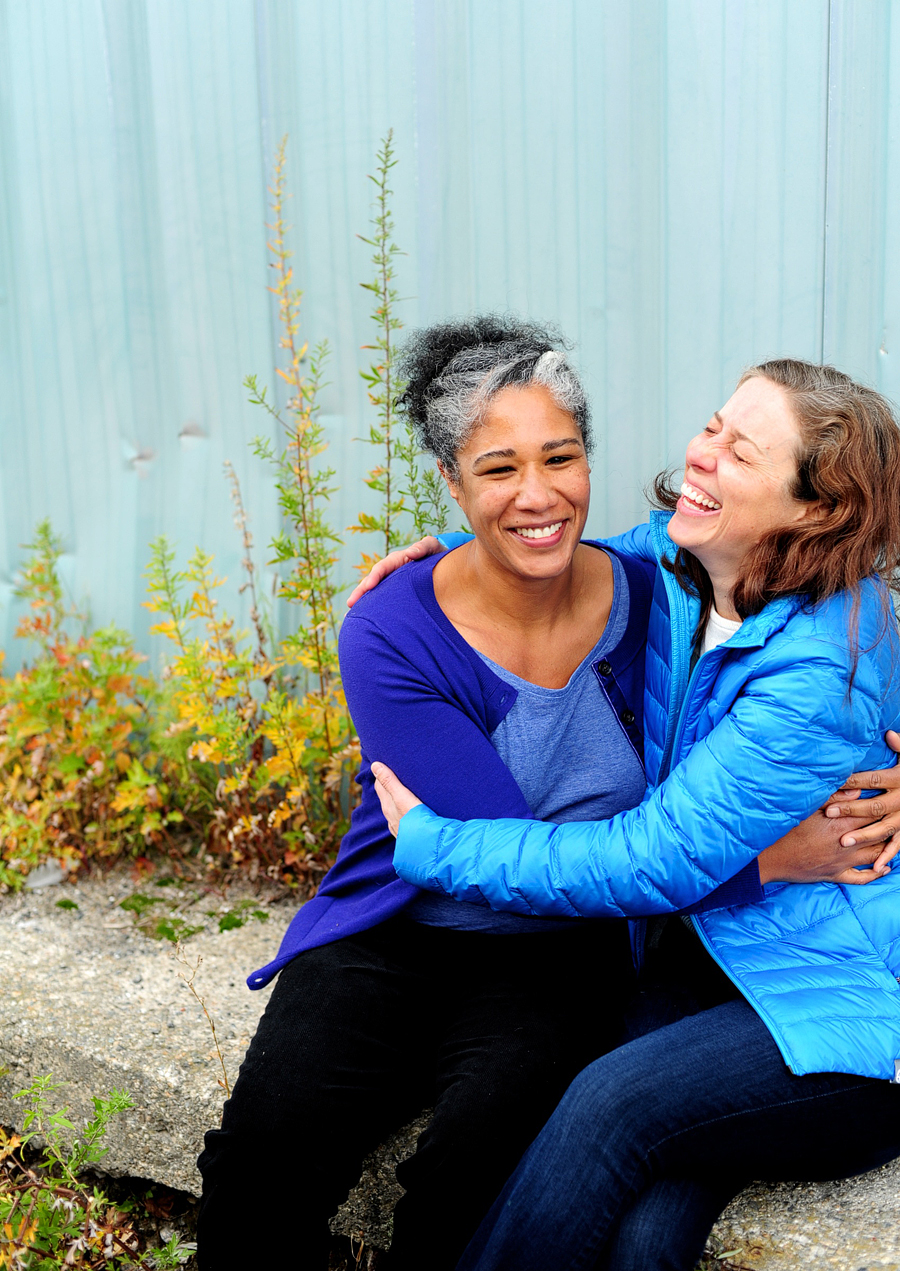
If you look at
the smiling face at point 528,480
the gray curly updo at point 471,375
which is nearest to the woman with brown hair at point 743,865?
the smiling face at point 528,480

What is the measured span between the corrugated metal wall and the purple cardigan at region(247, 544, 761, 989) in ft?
2.67

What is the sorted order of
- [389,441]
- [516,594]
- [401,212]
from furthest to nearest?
[401,212] → [389,441] → [516,594]

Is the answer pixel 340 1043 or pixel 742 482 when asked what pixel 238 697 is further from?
pixel 742 482

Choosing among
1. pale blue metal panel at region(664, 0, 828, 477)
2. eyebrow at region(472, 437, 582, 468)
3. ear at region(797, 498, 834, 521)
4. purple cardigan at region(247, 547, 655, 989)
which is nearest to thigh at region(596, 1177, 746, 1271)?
purple cardigan at region(247, 547, 655, 989)

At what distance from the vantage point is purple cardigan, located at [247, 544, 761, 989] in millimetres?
2014

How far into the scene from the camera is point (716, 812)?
68.8 inches

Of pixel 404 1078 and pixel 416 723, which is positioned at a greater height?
pixel 416 723

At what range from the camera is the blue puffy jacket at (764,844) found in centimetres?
173

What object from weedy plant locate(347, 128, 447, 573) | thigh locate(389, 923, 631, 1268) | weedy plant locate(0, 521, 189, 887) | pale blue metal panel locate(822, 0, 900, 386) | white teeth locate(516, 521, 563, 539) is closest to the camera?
thigh locate(389, 923, 631, 1268)

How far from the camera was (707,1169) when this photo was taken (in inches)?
69.1

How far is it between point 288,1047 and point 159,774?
1455 millimetres

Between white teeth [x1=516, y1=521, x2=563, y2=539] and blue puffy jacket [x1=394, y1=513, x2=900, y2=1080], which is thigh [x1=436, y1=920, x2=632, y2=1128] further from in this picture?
white teeth [x1=516, y1=521, x2=563, y2=539]

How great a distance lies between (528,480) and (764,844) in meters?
0.81

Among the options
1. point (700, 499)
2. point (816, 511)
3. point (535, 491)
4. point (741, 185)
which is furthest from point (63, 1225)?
point (741, 185)
